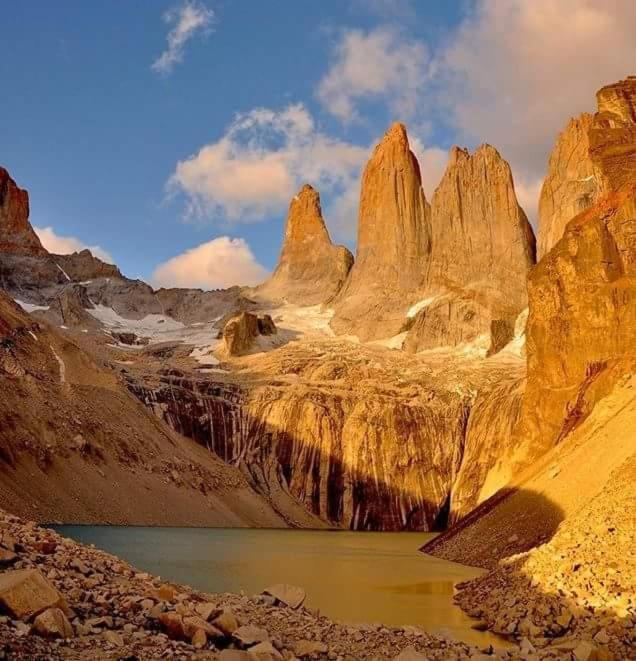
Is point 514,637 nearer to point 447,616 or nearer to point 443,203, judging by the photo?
point 447,616

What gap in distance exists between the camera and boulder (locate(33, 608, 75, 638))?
25.5 ft

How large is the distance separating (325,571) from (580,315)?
21.3m

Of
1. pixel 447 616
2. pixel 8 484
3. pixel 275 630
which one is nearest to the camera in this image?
pixel 275 630

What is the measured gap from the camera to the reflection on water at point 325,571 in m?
15.7

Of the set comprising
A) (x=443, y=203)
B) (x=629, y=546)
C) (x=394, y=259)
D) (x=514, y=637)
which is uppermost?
(x=443, y=203)

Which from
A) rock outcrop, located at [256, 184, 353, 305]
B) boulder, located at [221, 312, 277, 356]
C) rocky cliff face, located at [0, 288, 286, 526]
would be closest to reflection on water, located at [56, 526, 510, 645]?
rocky cliff face, located at [0, 288, 286, 526]

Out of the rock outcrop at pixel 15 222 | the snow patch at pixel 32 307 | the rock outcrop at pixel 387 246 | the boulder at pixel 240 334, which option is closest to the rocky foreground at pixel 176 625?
the boulder at pixel 240 334

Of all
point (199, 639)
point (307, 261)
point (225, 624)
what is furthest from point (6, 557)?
point (307, 261)

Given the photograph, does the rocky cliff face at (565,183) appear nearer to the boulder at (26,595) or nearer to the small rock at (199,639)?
the small rock at (199,639)

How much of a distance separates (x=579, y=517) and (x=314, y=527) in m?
42.7

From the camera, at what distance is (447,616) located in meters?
15.4

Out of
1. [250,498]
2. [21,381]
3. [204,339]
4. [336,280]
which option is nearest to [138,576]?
[21,381]

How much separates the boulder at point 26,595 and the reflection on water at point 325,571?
6614 millimetres

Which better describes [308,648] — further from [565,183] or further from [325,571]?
[565,183]
